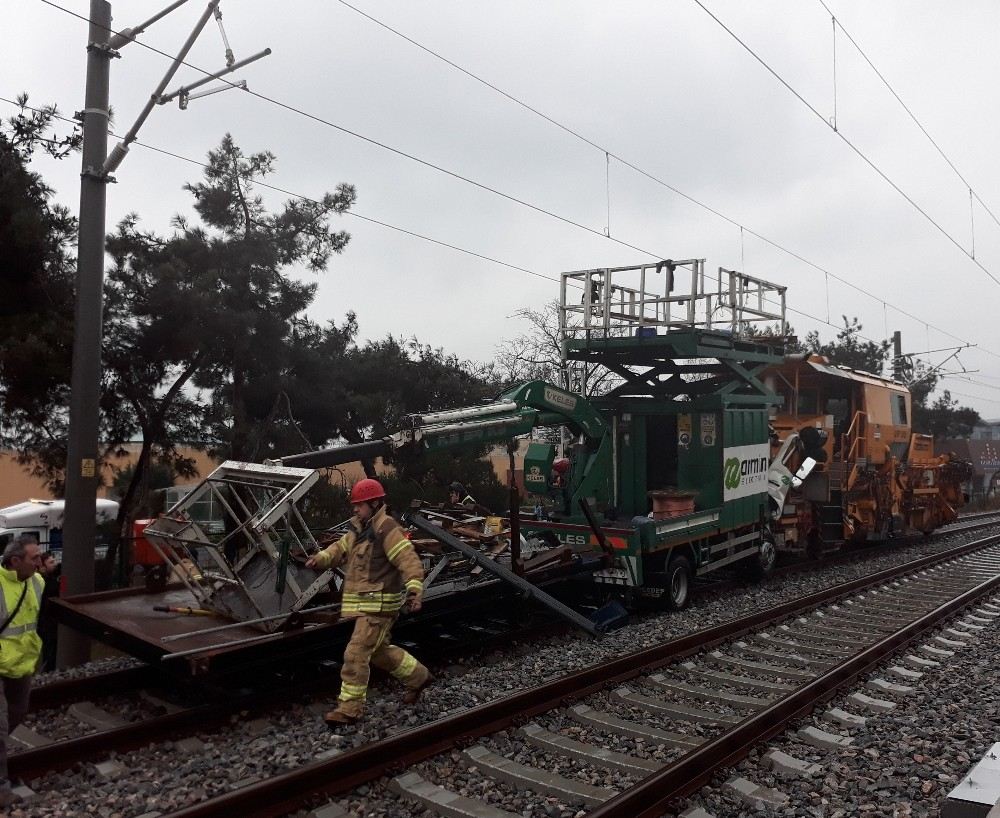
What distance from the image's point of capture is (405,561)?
19.2 ft

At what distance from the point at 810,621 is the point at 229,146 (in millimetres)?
11773

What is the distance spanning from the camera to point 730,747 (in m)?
5.27

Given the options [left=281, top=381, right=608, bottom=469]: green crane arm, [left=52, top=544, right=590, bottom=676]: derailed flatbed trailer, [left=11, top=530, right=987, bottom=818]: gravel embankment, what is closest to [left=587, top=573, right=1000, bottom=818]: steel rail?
[left=11, top=530, right=987, bottom=818]: gravel embankment

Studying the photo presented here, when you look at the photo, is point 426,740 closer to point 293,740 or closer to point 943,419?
point 293,740

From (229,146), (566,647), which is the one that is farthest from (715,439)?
(229,146)

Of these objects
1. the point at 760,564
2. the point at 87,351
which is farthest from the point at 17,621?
the point at 760,564

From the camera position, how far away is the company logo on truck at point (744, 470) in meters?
11.2

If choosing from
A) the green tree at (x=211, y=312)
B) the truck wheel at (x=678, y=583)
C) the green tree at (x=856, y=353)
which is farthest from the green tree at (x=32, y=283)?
the green tree at (x=856, y=353)

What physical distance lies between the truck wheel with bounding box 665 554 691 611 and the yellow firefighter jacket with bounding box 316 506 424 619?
501cm

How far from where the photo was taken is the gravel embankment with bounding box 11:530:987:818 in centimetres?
464

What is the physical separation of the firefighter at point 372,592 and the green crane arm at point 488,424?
50.0 inches

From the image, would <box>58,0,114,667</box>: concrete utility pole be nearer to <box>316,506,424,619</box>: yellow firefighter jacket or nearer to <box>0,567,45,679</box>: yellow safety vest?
<box>0,567,45,679</box>: yellow safety vest

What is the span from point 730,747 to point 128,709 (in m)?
4.45

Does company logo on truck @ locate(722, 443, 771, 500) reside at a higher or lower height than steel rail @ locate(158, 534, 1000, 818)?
higher
